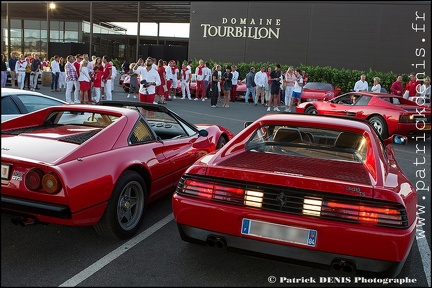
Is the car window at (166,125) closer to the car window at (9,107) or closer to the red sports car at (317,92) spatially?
the car window at (9,107)

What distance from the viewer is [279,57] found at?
26797 millimetres

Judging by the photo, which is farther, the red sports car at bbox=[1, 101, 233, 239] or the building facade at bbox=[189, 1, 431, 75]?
the building facade at bbox=[189, 1, 431, 75]

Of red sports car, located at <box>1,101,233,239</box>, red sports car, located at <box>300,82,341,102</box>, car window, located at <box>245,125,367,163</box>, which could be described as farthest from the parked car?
red sports car, located at <box>300,82,341,102</box>

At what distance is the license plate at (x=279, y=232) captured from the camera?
2.64m

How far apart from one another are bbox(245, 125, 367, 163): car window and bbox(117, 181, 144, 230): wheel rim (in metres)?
1.09

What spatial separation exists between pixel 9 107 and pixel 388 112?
811 centimetres

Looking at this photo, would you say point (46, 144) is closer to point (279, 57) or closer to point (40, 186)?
point (40, 186)

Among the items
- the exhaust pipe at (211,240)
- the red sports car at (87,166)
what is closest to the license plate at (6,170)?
the red sports car at (87,166)

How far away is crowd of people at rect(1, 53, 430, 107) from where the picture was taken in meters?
12.5

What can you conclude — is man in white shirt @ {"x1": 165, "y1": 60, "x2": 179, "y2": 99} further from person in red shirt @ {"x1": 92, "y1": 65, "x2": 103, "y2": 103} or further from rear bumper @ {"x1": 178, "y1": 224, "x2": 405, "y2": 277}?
rear bumper @ {"x1": 178, "y1": 224, "x2": 405, "y2": 277}

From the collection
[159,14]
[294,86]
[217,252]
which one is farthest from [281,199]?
[159,14]

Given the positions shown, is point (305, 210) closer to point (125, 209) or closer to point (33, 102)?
point (125, 209)

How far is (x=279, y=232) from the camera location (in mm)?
2697

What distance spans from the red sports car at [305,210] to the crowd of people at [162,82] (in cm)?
739
